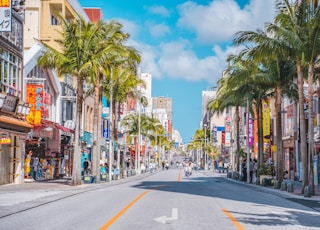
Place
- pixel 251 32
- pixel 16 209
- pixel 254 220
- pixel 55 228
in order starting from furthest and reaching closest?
1. pixel 251 32
2. pixel 16 209
3. pixel 254 220
4. pixel 55 228

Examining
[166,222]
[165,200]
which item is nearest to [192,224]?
[166,222]

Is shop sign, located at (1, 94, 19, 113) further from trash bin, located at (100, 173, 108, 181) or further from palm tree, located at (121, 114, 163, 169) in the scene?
palm tree, located at (121, 114, 163, 169)

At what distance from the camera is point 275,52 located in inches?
1162

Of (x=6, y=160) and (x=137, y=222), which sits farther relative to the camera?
(x=6, y=160)

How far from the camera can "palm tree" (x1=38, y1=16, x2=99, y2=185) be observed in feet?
118

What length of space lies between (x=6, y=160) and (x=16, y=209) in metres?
20.6

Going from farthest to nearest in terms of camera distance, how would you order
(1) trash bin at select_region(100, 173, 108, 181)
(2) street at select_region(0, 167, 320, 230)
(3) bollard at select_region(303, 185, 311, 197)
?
(1) trash bin at select_region(100, 173, 108, 181) < (3) bollard at select_region(303, 185, 311, 197) < (2) street at select_region(0, 167, 320, 230)

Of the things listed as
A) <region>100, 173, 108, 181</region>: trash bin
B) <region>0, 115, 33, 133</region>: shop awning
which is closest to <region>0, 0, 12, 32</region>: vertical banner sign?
<region>0, 115, 33, 133</region>: shop awning

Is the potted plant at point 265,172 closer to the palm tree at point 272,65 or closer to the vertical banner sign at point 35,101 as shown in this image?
the palm tree at point 272,65

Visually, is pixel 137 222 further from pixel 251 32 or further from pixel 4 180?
pixel 4 180

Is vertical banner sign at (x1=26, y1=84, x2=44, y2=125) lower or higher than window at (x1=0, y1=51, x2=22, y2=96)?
lower

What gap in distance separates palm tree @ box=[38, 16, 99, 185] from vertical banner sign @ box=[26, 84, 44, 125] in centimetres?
401

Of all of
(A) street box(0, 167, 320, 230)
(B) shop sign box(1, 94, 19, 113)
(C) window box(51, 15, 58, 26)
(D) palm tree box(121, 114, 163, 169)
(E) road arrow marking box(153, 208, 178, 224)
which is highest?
(C) window box(51, 15, 58, 26)

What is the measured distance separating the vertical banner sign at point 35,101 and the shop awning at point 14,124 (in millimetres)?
593
